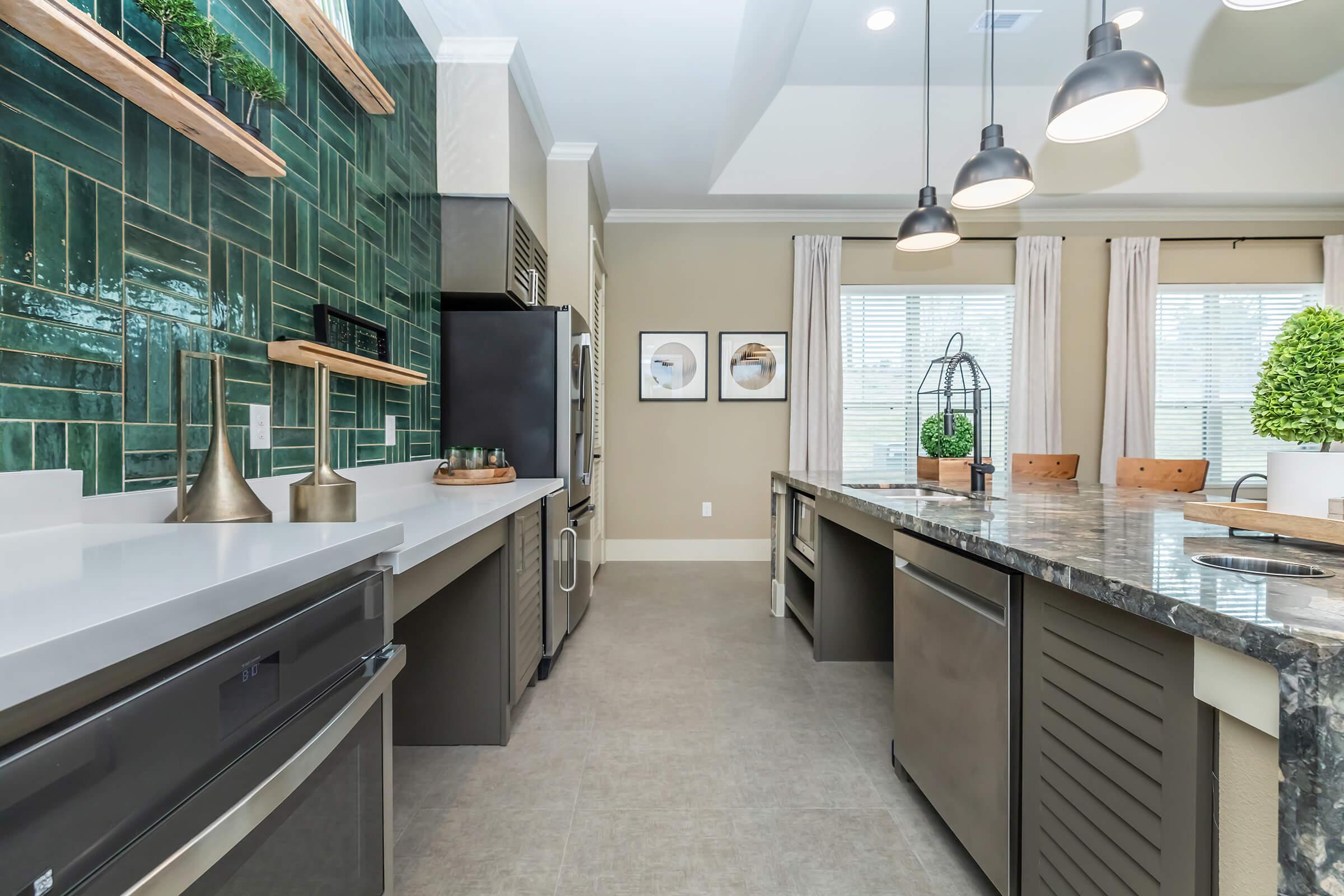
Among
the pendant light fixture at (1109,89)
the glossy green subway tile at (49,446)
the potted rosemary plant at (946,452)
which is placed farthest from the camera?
the potted rosemary plant at (946,452)

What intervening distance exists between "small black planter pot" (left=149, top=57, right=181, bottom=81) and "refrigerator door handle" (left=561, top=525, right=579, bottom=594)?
6.05 ft

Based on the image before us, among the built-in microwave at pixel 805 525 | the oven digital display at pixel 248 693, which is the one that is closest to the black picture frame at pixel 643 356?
the built-in microwave at pixel 805 525

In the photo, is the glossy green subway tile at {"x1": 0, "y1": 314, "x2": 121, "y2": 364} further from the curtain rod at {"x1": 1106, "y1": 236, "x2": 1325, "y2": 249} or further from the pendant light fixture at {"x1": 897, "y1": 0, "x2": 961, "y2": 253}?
the curtain rod at {"x1": 1106, "y1": 236, "x2": 1325, "y2": 249}

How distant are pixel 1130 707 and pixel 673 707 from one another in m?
1.60

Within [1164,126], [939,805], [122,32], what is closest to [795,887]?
[939,805]

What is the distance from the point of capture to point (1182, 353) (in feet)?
16.0

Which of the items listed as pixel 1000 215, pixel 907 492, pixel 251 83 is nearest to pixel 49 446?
pixel 251 83

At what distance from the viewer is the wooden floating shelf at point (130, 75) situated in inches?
35.0

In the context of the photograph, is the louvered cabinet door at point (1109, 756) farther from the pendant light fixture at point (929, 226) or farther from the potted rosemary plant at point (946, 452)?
the pendant light fixture at point (929, 226)

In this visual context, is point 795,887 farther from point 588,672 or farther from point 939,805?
point 588,672

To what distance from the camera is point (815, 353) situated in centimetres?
474

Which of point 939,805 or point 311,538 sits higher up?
point 311,538

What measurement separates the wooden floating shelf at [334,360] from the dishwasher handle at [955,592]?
1469mm

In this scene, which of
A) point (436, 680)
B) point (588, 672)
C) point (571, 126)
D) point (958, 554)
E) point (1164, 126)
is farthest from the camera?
point (1164, 126)
